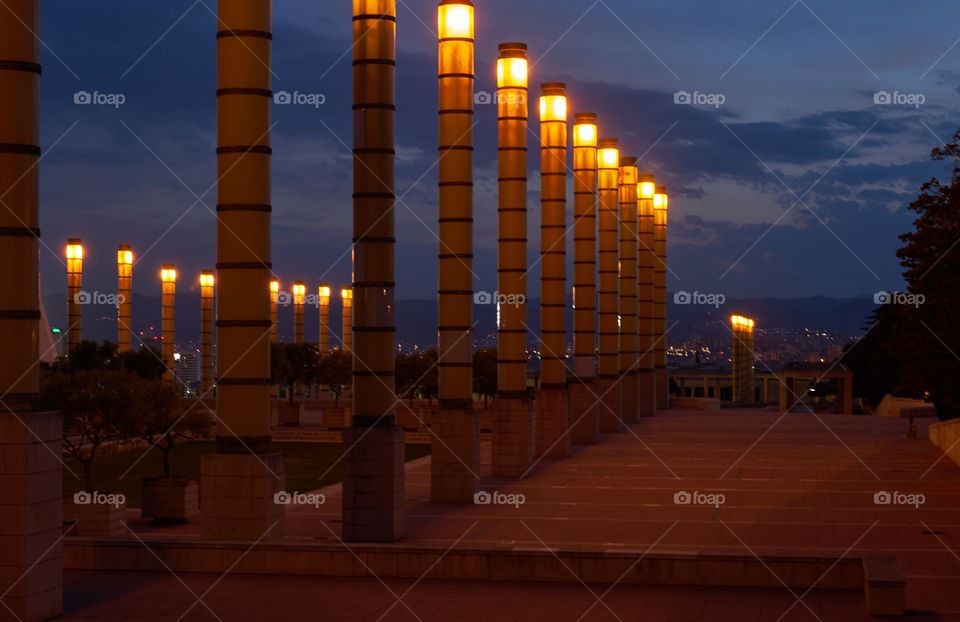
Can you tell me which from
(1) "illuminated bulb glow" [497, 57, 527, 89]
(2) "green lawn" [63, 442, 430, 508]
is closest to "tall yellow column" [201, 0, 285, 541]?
(2) "green lawn" [63, 442, 430, 508]

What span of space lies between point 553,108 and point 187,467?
13887 millimetres

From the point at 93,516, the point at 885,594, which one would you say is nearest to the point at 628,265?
the point at 93,516

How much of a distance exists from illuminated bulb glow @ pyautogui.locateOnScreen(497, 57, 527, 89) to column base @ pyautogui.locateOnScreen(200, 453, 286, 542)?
1403 cm

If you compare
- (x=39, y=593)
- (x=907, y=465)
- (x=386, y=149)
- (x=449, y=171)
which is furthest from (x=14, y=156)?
(x=907, y=465)

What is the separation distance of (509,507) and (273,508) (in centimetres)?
758

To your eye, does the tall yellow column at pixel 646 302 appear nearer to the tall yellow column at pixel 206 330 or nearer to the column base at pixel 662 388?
the column base at pixel 662 388

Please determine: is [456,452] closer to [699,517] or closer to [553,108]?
[699,517]

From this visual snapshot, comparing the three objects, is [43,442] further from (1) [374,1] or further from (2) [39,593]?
(1) [374,1]

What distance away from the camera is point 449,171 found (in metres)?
22.0

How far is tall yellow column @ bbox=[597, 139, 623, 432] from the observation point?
127 ft

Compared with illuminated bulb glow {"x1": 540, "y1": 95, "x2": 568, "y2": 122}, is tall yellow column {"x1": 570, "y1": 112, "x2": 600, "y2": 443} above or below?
below

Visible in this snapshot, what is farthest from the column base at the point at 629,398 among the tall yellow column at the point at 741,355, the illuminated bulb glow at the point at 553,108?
the tall yellow column at the point at 741,355

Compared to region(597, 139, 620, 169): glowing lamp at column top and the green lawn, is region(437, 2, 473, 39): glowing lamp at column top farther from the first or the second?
region(597, 139, 620, 169): glowing lamp at column top

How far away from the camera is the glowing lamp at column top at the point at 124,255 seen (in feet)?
179
